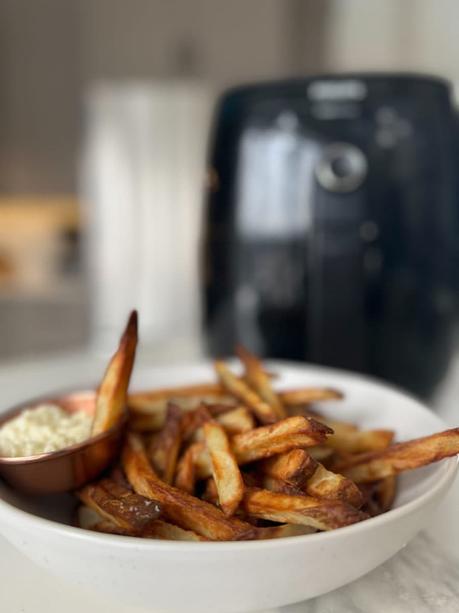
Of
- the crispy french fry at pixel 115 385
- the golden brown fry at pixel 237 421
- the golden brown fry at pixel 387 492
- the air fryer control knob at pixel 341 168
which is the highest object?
the air fryer control knob at pixel 341 168

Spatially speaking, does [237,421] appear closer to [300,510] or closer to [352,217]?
[300,510]

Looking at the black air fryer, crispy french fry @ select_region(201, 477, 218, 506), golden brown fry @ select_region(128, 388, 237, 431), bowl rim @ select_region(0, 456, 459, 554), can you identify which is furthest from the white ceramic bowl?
the black air fryer

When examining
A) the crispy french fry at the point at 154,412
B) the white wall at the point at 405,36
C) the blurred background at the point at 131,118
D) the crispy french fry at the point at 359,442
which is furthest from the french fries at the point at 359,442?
the blurred background at the point at 131,118

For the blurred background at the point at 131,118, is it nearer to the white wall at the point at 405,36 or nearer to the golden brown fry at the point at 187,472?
the white wall at the point at 405,36

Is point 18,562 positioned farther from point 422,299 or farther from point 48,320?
point 48,320

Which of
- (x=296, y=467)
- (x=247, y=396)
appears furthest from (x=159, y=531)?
(x=247, y=396)

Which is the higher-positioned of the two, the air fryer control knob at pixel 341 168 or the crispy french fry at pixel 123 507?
the air fryer control knob at pixel 341 168

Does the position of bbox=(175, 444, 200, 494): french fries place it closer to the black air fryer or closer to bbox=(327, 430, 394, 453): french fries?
bbox=(327, 430, 394, 453): french fries
